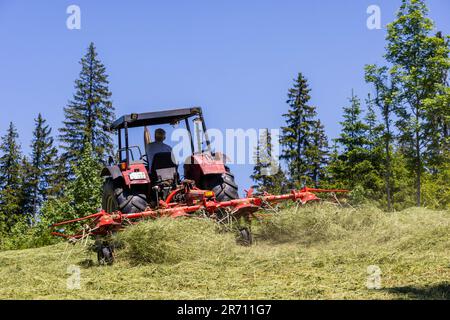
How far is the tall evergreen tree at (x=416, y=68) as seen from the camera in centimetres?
1988

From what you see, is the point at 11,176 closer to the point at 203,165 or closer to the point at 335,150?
the point at 335,150

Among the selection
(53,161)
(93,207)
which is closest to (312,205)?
(93,207)

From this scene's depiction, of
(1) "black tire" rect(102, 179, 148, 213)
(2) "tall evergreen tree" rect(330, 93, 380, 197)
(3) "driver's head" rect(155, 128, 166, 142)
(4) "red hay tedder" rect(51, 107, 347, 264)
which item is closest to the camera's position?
(4) "red hay tedder" rect(51, 107, 347, 264)

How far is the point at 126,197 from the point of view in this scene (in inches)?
376

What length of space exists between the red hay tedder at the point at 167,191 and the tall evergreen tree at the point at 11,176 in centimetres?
3415

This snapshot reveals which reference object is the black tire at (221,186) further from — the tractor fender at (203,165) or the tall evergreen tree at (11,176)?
the tall evergreen tree at (11,176)

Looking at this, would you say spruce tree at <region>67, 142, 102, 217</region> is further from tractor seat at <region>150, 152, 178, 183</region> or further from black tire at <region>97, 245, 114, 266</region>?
black tire at <region>97, 245, 114, 266</region>

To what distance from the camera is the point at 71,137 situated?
37.9 meters

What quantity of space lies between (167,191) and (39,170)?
36.3 m

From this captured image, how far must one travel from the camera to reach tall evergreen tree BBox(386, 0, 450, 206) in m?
19.9

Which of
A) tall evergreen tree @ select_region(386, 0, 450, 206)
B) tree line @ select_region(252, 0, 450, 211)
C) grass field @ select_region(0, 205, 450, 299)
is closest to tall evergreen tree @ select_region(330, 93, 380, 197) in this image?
tree line @ select_region(252, 0, 450, 211)

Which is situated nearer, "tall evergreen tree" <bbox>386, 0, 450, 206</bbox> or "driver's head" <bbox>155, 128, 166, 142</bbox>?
"driver's head" <bbox>155, 128, 166, 142</bbox>

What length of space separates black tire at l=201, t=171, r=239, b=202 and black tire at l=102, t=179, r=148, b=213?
1.03 m

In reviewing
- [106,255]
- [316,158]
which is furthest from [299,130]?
[106,255]
